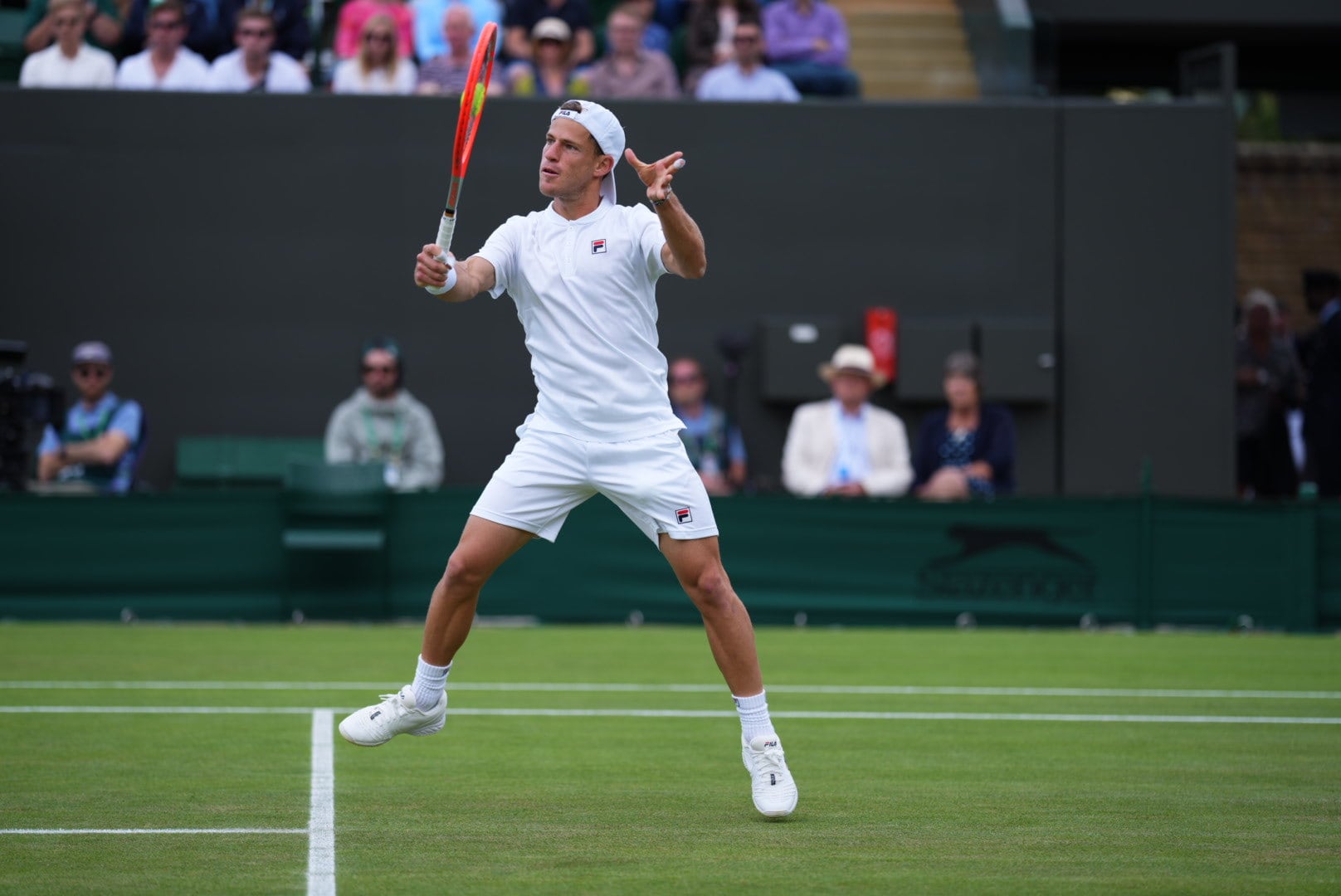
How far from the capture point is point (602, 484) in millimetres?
6398

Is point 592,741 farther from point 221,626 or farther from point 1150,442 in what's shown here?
point 1150,442

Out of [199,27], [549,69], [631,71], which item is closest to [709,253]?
[631,71]

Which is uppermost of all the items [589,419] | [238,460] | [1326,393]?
[1326,393]

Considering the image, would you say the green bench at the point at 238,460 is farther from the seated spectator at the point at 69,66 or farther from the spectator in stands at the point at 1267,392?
the spectator in stands at the point at 1267,392

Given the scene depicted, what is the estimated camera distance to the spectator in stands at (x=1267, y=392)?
17.7 meters

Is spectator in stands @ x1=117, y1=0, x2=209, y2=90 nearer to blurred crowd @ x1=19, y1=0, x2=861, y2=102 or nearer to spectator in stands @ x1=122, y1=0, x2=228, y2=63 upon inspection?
blurred crowd @ x1=19, y1=0, x2=861, y2=102

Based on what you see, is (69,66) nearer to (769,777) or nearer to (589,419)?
(589,419)

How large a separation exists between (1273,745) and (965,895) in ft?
11.6

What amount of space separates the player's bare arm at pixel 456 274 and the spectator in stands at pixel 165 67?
10939mm

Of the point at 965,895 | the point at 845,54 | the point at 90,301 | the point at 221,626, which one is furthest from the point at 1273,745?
the point at 90,301

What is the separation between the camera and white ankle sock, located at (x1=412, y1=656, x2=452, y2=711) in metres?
6.55

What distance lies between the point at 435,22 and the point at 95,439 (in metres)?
5.12

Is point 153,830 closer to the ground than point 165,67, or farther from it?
closer to the ground

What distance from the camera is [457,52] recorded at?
647 inches
